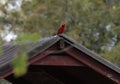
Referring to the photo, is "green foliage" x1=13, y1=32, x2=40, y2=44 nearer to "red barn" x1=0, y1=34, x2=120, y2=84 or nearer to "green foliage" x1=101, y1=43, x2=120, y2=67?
"red barn" x1=0, y1=34, x2=120, y2=84

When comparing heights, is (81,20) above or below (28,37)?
below

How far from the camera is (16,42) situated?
5.00ft

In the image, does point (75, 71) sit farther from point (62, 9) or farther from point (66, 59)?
point (62, 9)

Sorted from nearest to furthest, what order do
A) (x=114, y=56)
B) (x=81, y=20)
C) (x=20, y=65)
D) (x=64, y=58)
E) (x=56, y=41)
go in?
(x=20, y=65)
(x=56, y=41)
(x=64, y=58)
(x=114, y=56)
(x=81, y=20)

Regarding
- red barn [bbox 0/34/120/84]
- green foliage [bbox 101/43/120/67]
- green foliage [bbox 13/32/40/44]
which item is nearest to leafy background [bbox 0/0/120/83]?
Answer: green foliage [bbox 101/43/120/67]

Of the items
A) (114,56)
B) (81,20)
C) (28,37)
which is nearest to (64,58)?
(28,37)

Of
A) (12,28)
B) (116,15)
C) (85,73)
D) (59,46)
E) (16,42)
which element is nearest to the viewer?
(16,42)

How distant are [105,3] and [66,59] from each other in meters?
19.8

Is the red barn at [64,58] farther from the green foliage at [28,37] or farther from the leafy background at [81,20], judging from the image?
the leafy background at [81,20]

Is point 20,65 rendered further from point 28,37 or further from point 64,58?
point 64,58

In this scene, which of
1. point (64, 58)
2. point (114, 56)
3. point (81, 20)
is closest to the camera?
point (64, 58)

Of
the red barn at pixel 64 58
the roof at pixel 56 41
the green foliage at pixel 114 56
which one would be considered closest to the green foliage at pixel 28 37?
the red barn at pixel 64 58

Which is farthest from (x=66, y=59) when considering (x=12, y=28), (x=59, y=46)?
(x=12, y=28)

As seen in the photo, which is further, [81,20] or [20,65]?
[81,20]
